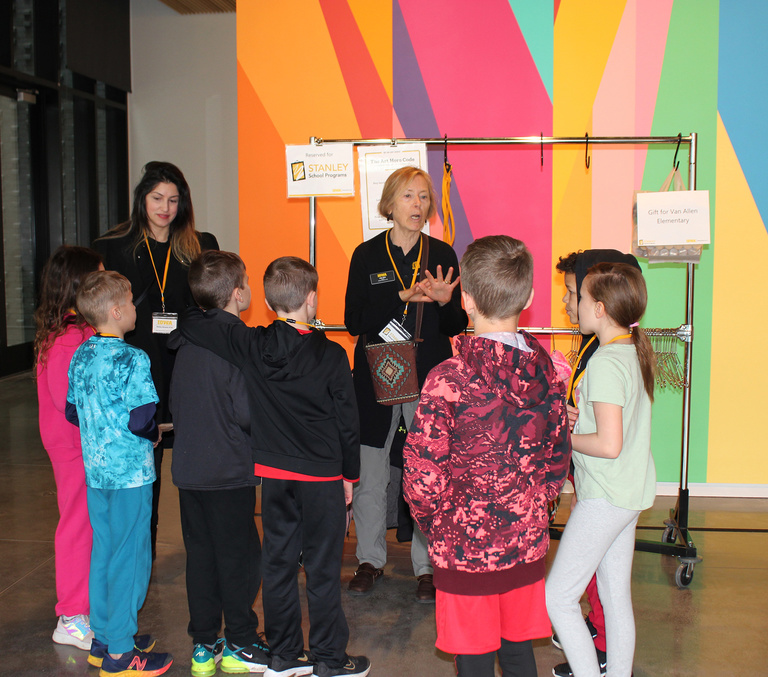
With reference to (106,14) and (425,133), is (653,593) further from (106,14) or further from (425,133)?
(106,14)

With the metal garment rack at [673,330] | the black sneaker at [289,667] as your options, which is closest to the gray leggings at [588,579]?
the black sneaker at [289,667]

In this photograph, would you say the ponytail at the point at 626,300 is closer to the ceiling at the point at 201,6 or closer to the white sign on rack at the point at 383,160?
the white sign on rack at the point at 383,160

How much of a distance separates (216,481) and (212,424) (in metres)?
0.18

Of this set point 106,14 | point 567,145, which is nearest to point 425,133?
point 567,145

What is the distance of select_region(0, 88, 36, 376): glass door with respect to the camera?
24.8ft

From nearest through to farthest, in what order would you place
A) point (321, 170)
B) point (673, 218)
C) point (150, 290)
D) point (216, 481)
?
point (216, 481) → point (150, 290) → point (673, 218) → point (321, 170)

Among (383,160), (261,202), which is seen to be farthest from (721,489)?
(261,202)

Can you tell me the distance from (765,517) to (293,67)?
3.52 m

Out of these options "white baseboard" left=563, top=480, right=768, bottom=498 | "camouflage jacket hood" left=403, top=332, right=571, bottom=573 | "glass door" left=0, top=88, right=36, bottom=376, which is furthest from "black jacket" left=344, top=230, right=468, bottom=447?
"glass door" left=0, top=88, right=36, bottom=376

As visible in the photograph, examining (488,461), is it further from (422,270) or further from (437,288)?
(422,270)

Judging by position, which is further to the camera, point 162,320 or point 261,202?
point 261,202

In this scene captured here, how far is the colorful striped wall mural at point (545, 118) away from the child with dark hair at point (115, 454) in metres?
1.82

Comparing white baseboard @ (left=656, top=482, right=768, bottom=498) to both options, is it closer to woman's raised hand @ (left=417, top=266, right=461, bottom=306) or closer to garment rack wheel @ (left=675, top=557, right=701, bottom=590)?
garment rack wheel @ (left=675, top=557, right=701, bottom=590)

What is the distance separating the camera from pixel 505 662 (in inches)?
74.0
